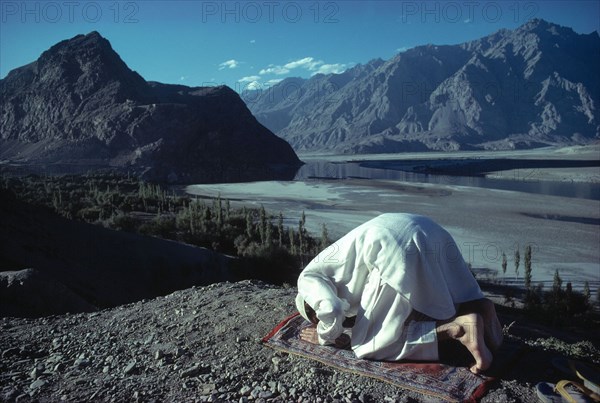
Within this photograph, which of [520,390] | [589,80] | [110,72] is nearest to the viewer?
[520,390]

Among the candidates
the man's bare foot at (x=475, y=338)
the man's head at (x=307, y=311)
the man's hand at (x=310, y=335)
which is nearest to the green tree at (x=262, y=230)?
the man's hand at (x=310, y=335)

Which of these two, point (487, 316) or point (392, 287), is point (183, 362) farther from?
point (487, 316)

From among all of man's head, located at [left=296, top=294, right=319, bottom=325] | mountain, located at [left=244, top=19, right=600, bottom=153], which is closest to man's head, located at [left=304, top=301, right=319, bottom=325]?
man's head, located at [left=296, top=294, right=319, bottom=325]

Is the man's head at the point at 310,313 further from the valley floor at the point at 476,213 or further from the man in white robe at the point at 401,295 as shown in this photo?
the valley floor at the point at 476,213

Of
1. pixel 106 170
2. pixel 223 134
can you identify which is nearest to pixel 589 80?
pixel 223 134

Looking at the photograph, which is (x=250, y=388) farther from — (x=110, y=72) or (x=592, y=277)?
(x=110, y=72)

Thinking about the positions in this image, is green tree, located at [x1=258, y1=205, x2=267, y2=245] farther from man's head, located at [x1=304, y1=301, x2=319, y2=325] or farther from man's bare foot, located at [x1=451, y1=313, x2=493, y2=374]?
man's bare foot, located at [x1=451, y1=313, x2=493, y2=374]
